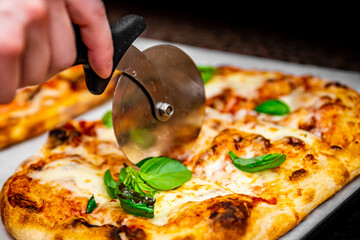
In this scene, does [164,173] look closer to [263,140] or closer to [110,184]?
[110,184]

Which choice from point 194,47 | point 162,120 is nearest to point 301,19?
point 194,47

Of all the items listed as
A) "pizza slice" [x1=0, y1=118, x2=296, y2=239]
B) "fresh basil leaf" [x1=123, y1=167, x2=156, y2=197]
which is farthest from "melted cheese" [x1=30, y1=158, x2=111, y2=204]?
"fresh basil leaf" [x1=123, y1=167, x2=156, y2=197]

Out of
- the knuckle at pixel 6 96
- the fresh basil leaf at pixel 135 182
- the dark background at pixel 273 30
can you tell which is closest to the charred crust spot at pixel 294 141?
the fresh basil leaf at pixel 135 182

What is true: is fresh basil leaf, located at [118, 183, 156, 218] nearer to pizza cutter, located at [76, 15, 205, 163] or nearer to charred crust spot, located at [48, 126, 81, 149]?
pizza cutter, located at [76, 15, 205, 163]

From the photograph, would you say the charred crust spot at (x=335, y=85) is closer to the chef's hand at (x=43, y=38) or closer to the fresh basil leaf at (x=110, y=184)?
the fresh basil leaf at (x=110, y=184)

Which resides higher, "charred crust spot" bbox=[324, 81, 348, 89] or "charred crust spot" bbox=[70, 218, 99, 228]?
"charred crust spot" bbox=[324, 81, 348, 89]

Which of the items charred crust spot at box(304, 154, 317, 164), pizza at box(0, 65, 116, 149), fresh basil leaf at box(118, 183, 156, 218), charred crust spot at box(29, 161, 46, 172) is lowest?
pizza at box(0, 65, 116, 149)

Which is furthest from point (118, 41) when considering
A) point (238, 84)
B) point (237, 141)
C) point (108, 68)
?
point (238, 84)

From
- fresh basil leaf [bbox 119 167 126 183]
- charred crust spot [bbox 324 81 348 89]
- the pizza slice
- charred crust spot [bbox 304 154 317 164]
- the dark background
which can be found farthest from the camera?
the dark background
